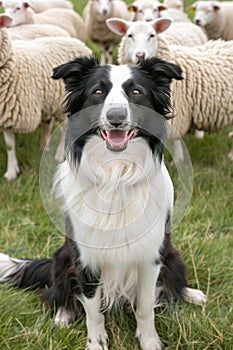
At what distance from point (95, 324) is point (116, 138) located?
0.97 metres

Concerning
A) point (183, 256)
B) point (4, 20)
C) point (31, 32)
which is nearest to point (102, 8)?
point (31, 32)

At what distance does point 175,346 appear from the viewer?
231cm

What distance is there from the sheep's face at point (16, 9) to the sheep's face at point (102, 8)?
1.84m

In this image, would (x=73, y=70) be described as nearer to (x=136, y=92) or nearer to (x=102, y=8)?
(x=136, y=92)

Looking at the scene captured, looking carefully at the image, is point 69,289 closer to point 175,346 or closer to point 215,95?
point 175,346

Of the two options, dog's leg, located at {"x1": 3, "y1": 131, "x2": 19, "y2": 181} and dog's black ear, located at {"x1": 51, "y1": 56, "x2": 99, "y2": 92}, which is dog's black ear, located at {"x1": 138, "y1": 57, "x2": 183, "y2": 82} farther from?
dog's leg, located at {"x1": 3, "y1": 131, "x2": 19, "y2": 181}

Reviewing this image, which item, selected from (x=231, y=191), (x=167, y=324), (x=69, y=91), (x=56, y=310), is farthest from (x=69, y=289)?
(x=231, y=191)

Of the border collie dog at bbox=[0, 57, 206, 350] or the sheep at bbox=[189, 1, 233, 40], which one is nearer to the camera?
the border collie dog at bbox=[0, 57, 206, 350]

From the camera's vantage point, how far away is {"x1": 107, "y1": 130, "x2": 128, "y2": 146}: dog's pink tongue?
1.73 meters

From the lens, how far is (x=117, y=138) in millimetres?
1740

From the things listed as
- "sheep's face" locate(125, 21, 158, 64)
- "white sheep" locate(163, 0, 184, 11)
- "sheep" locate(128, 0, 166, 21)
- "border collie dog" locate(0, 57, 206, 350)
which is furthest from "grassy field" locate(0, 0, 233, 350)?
"white sheep" locate(163, 0, 184, 11)

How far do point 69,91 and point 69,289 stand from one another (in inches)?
39.8

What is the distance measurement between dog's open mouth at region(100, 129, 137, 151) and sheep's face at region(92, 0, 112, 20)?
614 centimetres

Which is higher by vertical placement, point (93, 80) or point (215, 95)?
point (93, 80)
